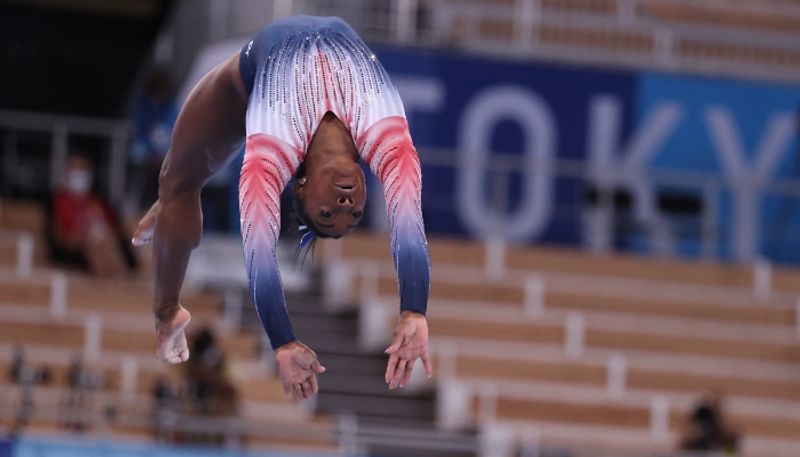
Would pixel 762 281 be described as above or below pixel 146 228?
above

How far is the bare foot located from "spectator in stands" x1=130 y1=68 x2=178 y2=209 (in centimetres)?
631

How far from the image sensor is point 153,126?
12.5 meters

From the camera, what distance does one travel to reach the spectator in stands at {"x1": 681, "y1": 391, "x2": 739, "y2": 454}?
10734mm

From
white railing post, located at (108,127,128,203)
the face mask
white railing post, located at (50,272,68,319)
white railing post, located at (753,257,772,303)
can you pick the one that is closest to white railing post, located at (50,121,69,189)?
white railing post, located at (108,127,128,203)

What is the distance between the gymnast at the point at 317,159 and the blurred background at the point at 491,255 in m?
4.43

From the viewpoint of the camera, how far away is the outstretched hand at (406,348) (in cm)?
A: 498

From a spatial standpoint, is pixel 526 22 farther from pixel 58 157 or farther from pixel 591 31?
pixel 58 157

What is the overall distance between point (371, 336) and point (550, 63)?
3155 millimetres

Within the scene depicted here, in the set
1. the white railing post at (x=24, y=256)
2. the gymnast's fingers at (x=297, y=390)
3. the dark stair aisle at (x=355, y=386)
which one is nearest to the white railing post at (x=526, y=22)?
the dark stair aisle at (x=355, y=386)

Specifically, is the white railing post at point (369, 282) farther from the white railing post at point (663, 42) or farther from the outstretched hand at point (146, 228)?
the outstretched hand at point (146, 228)

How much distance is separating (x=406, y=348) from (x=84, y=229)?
23.8 ft

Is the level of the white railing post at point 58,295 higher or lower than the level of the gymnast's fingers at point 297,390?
higher

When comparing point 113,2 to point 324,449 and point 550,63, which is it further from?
point 324,449

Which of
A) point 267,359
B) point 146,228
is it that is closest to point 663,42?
point 267,359
